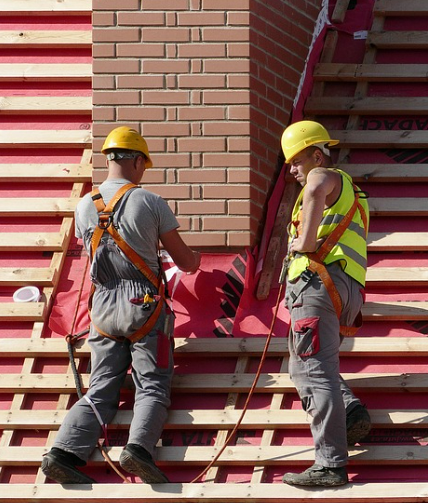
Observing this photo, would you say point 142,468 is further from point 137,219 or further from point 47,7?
point 47,7

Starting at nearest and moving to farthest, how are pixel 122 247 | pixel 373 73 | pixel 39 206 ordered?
pixel 122 247
pixel 39 206
pixel 373 73

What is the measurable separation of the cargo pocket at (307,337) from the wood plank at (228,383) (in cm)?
63

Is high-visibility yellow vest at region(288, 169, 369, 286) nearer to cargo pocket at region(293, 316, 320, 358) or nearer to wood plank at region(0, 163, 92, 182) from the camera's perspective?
cargo pocket at region(293, 316, 320, 358)

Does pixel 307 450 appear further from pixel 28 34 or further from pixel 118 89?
pixel 28 34

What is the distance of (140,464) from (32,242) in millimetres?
2236

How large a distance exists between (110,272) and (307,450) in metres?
1.56

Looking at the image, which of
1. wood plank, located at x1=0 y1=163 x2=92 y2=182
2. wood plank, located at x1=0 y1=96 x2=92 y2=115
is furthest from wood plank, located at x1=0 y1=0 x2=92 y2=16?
wood plank, located at x1=0 y1=163 x2=92 y2=182

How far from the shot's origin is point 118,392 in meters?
6.82

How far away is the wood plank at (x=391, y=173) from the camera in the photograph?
8086 millimetres

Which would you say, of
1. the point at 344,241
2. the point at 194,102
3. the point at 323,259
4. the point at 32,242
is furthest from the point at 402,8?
the point at 32,242

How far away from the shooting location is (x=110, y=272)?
683 centimetres

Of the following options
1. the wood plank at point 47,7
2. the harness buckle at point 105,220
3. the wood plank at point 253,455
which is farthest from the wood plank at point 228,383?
the wood plank at point 47,7

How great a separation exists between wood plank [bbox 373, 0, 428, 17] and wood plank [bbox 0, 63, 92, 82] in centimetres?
240

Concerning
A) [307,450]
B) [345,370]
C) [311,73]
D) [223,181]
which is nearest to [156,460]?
[307,450]
